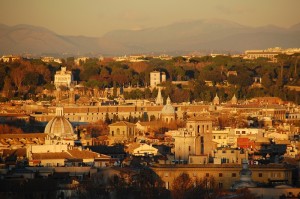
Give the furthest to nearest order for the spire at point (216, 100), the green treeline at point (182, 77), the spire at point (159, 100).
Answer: the green treeline at point (182, 77)
the spire at point (216, 100)
the spire at point (159, 100)

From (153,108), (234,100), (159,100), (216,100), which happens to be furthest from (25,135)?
(234,100)

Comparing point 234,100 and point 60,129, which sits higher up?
point 234,100

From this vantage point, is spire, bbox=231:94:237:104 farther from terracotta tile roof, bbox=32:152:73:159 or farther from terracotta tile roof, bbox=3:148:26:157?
terracotta tile roof, bbox=32:152:73:159

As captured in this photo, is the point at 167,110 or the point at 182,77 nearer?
the point at 167,110

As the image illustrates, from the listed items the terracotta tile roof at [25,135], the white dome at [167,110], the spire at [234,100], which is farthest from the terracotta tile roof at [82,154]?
the spire at [234,100]

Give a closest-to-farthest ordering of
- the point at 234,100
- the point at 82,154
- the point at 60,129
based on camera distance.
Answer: the point at 82,154
the point at 60,129
the point at 234,100

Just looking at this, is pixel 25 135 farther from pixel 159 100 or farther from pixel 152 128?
pixel 159 100

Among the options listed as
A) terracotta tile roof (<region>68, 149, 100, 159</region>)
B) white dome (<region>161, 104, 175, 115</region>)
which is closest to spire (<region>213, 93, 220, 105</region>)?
white dome (<region>161, 104, 175, 115</region>)

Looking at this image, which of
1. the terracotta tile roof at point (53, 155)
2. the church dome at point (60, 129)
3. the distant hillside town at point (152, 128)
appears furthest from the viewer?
the church dome at point (60, 129)

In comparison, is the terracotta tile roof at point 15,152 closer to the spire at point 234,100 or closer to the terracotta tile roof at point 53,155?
the terracotta tile roof at point 53,155

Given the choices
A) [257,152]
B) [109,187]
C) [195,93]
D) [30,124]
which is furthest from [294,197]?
[195,93]
